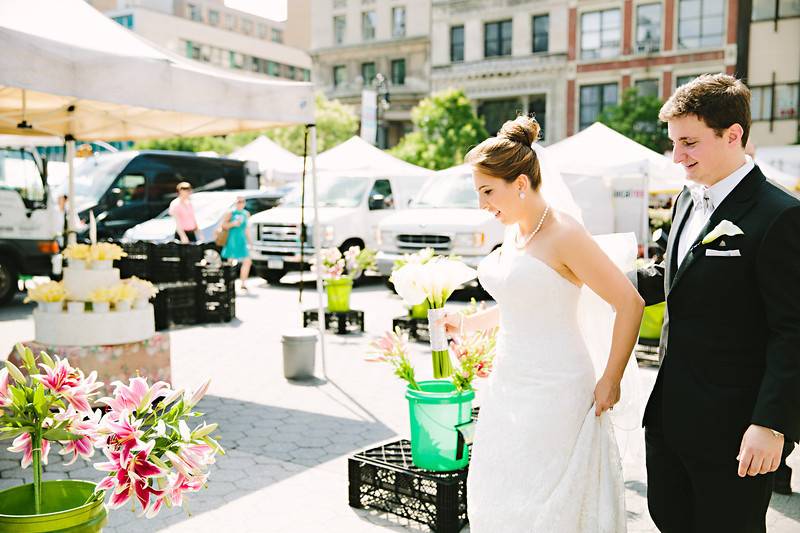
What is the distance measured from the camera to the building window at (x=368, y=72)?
52.2m

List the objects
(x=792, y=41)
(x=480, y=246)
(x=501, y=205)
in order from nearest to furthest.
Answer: (x=501, y=205)
(x=480, y=246)
(x=792, y=41)

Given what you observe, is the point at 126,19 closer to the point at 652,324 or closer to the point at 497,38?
the point at 497,38

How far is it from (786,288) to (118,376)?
5428 mm

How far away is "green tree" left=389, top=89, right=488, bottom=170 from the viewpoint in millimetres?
35938

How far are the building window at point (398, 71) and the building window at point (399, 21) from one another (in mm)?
1816

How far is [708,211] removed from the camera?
253 centimetres

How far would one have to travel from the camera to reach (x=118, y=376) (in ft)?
20.6

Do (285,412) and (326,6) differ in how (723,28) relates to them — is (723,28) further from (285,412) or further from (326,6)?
(285,412)

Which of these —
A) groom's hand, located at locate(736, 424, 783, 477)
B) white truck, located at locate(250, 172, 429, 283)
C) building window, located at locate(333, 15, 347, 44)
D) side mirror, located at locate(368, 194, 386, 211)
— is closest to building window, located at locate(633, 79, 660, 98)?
building window, located at locate(333, 15, 347, 44)

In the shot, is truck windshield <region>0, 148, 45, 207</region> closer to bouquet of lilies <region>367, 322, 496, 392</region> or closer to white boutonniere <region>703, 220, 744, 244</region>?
bouquet of lilies <region>367, 322, 496, 392</region>

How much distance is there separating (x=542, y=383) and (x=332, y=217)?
12284 millimetres

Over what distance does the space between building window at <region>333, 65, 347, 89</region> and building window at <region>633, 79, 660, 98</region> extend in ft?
72.2

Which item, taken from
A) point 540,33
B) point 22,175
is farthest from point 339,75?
point 22,175

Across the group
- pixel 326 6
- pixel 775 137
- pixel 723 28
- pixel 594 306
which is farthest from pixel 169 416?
pixel 326 6
